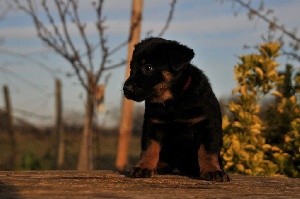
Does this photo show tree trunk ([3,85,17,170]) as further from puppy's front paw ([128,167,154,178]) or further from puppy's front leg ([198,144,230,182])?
puppy's front leg ([198,144,230,182])

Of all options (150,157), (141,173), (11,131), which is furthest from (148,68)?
(11,131)

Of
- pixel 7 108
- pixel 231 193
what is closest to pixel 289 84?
pixel 231 193

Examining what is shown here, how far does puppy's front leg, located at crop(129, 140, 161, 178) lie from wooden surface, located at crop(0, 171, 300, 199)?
0.22 feet

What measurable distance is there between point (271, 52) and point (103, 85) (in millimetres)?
2513

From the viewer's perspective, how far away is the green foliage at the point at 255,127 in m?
6.55

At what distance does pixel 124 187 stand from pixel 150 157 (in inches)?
22.5

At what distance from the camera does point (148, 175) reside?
4.40 meters

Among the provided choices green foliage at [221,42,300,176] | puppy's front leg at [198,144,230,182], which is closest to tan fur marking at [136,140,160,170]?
puppy's front leg at [198,144,230,182]

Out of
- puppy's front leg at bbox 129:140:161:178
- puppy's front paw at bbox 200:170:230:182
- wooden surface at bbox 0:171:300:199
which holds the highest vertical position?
puppy's front leg at bbox 129:140:161:178

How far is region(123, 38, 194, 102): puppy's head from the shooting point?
450 cm

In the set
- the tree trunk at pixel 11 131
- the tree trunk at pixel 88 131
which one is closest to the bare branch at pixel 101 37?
the tree trunk at pixel 88 131

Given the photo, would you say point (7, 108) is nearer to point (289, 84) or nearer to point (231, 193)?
point (289, 84)

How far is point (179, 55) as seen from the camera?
4.59 metres

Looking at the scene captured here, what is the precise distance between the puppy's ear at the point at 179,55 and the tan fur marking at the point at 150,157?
59 cm
